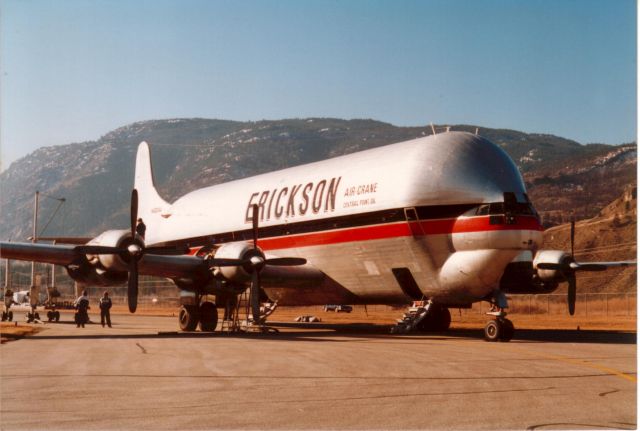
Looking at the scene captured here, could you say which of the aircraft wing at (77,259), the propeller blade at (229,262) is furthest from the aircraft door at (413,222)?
the aircraft wing at (77,259)

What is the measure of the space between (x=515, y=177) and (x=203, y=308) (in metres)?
12.6

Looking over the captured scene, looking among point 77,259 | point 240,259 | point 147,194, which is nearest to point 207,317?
point 240,259

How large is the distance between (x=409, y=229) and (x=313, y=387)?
43.6 ft

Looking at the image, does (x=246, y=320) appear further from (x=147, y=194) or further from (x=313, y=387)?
(x=313, y=387)

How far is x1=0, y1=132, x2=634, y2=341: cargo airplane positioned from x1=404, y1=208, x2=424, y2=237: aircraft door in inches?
1.2

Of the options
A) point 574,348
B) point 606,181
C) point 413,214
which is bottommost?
point 574,348

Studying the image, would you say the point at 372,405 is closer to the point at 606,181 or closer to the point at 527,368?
the point at 527,368

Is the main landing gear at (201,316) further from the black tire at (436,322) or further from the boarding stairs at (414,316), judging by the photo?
the black tire at (436,322)

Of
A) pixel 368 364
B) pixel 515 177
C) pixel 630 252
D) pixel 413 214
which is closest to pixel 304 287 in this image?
pixel 413 214

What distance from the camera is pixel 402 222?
25.4 meters

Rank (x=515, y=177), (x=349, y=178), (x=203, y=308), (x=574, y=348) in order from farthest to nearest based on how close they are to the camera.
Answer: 1. (x=203, y=308)
2. (x=349, y=178)
3. (x=515, y=177)
4. (x=574, y=348)

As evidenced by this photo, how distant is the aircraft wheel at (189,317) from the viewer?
29906mm

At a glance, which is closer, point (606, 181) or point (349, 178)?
point (349, 178)

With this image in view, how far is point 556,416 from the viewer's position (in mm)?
9914
